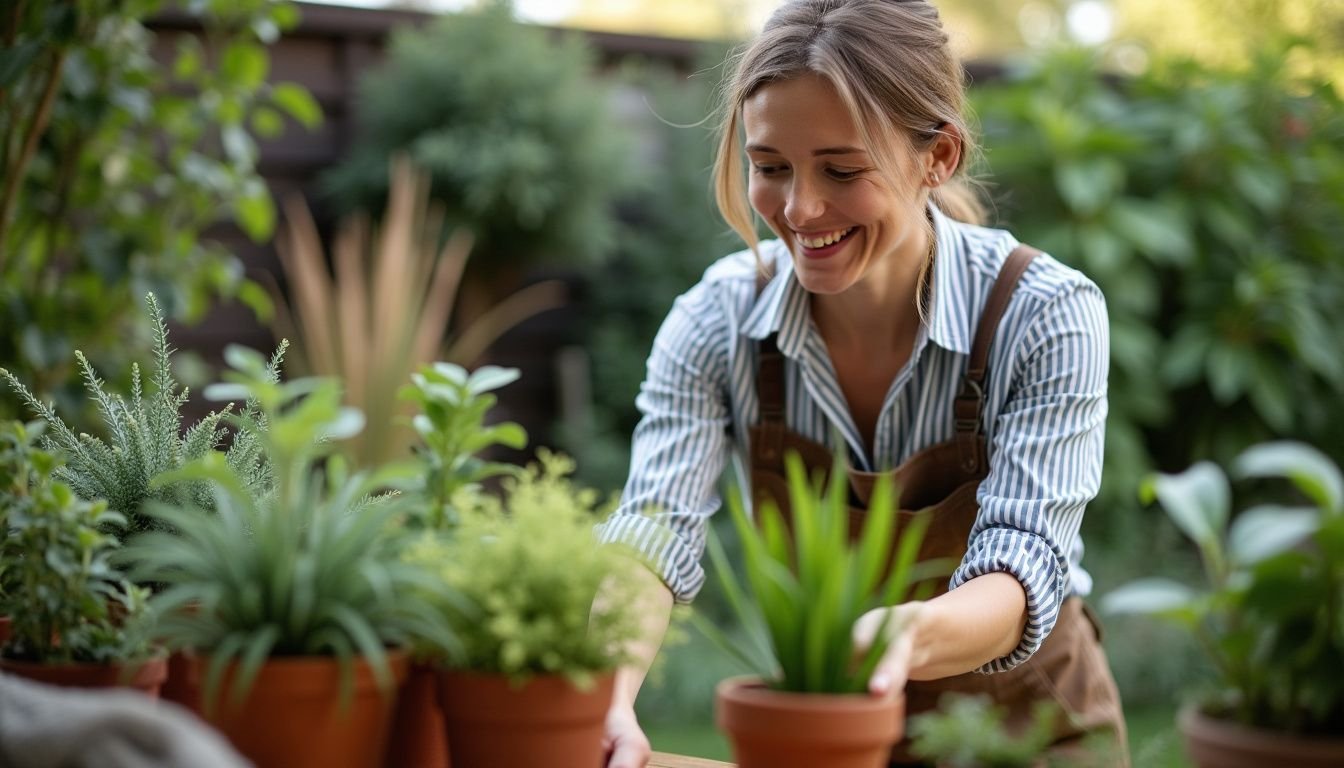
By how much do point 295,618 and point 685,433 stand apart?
91 centimetres

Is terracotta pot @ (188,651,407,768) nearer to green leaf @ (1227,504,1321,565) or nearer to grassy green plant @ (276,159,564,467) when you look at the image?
green leaf @ (1227,504,1321,565)

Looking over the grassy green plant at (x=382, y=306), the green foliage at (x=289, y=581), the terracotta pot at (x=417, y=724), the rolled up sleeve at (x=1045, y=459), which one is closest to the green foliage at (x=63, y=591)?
the green foliage at (x=289, y=581)

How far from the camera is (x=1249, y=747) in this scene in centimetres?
75

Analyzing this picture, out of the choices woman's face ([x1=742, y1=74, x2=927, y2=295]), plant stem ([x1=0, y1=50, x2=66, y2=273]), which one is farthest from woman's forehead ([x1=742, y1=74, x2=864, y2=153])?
plant stem ([x1=0, y1=50, x2=66, y2=273])

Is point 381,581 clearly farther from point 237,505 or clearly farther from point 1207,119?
point 1207,119

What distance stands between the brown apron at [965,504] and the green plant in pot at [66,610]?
98 cm

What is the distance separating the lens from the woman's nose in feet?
5.07

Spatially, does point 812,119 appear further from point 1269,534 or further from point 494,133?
point 494,133

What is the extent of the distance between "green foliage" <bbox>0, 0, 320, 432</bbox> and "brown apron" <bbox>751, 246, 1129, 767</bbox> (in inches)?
52.3

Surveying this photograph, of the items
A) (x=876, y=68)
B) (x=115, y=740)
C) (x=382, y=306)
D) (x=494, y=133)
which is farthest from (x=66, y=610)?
(x=494, y=133)

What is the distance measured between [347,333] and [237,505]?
116 inches

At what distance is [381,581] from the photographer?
91 cm

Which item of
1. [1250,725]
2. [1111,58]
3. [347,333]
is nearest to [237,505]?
[1250,725]

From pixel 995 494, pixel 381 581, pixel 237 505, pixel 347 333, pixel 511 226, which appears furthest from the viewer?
pixel 511 226
